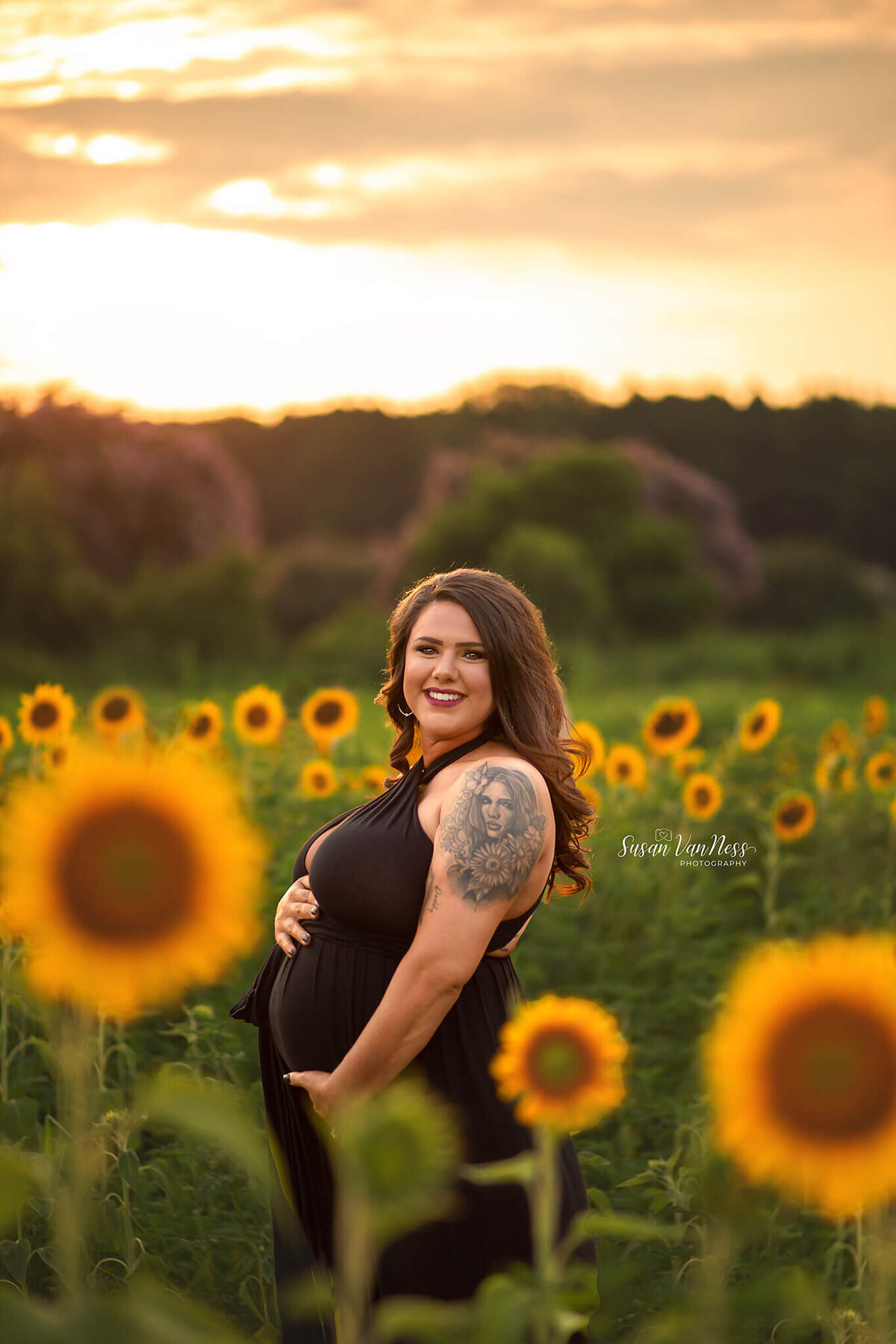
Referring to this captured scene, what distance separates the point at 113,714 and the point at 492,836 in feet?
9.44

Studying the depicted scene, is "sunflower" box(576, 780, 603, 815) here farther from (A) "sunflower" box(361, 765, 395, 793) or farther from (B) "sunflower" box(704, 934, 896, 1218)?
(B) "sunflower" box(704, 934, 896, 1218)

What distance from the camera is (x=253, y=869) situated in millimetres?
893

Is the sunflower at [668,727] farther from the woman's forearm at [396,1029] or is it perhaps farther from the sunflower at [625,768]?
the woman's forearm at [396,1029]

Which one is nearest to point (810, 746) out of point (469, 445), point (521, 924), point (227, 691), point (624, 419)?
point (227, 691)

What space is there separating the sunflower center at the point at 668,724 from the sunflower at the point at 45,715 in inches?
104

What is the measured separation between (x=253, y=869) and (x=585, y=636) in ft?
45.9

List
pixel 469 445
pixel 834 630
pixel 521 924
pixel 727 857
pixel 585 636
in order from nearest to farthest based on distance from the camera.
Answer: pixel 521 924 < pixel 727 857 < pixel 585 636 < pixel 834 630 < pixel 469 445

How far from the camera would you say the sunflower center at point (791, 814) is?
502 centimetres

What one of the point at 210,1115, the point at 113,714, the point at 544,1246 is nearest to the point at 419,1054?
the point at 544,1246

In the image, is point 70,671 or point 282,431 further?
point 282,431

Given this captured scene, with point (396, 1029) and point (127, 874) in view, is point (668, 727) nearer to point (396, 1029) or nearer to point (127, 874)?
point (396, 1029)

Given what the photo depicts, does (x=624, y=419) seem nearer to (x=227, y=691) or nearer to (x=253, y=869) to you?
(x=227, y=691)

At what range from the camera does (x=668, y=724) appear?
18.4 feet

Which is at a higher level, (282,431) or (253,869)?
(282,431)
